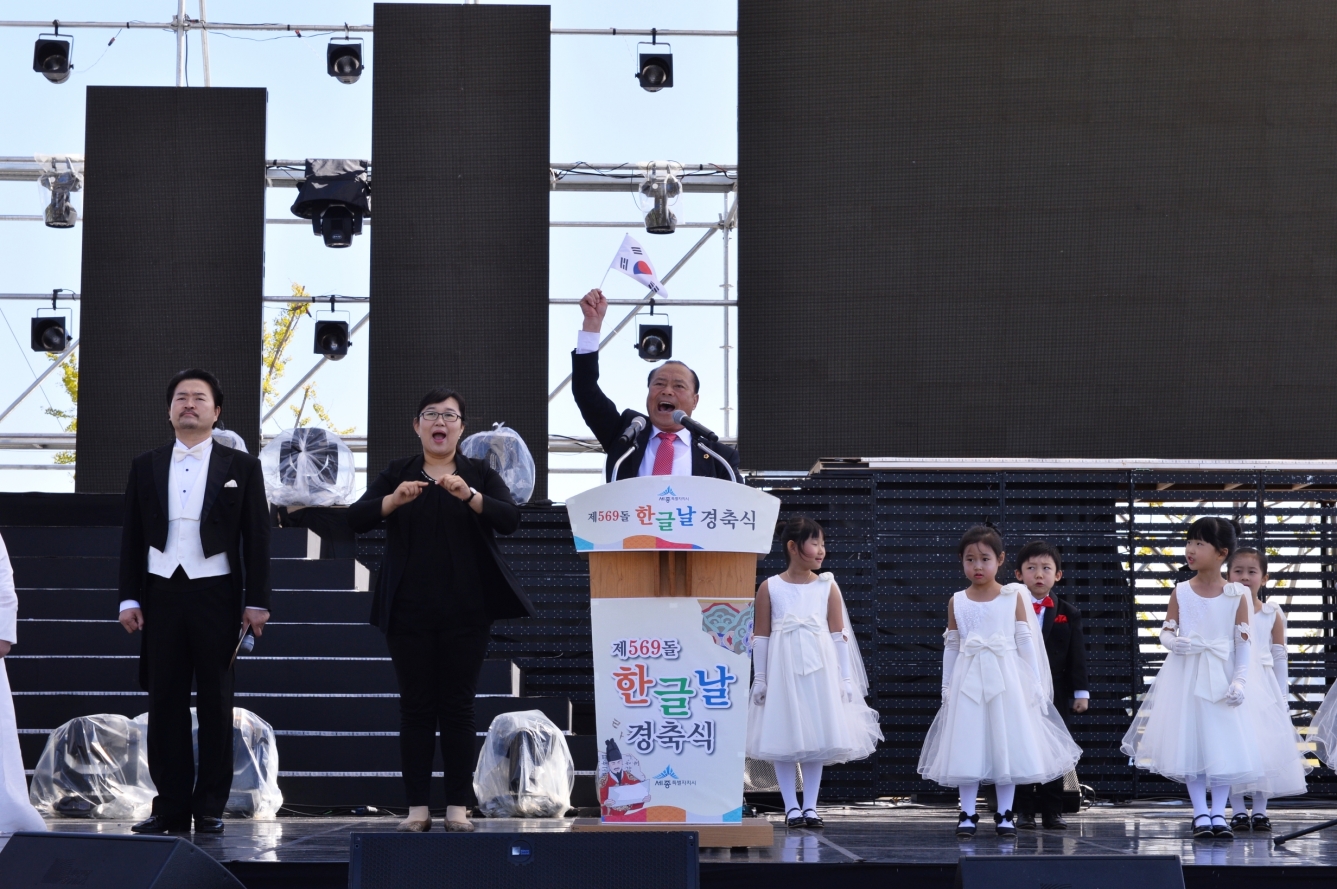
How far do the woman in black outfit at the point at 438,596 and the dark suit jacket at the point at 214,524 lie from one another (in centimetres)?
41

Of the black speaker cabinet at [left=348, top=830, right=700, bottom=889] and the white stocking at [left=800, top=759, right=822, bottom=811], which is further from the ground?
the black speaker cabinet at [left=348, top=830, right=700, bottom=889]

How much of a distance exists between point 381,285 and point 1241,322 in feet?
17.0

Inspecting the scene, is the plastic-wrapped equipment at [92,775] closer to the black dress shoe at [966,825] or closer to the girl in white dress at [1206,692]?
the black dress shoe at [966,825]

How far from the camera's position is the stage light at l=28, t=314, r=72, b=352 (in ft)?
38.7

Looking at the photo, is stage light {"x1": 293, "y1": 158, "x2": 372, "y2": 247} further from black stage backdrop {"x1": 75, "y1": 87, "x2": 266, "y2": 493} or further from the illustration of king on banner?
the illustration of king on banner

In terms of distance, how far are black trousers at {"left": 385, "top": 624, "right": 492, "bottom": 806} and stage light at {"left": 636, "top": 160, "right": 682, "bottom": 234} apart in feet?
24.2

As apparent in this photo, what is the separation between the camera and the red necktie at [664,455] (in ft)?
14.0

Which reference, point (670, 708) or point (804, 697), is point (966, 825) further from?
point (670, 708)

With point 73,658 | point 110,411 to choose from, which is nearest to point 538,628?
point 73,658

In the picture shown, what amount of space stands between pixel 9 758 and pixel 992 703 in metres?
3.13

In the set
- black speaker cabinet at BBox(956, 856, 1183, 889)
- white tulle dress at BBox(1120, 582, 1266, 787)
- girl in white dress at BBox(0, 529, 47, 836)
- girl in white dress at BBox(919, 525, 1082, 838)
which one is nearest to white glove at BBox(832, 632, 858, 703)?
girl in white dress at BBox(919, 525, 1082, 838)

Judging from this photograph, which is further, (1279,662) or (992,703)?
(1279,662)

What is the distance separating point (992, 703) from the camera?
517 centimetres

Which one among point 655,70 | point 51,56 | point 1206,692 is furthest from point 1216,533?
point 51,56
